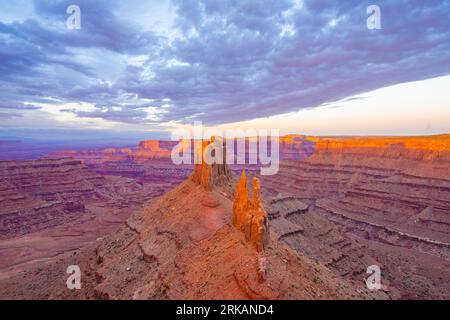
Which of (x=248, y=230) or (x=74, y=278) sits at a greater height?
(x=248, y=230)

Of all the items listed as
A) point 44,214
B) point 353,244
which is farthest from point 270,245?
point 44,214

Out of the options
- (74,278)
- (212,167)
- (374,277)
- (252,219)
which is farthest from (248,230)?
(374,277)

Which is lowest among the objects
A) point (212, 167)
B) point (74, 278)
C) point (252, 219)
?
point (74, 278)

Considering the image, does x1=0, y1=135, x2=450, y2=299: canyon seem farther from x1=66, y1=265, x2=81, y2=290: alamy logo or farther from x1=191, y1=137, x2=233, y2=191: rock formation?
x1=66, y1=265, x2=81, y2=290: alamy logo

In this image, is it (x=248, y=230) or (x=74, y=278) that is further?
(x=74, y=278)

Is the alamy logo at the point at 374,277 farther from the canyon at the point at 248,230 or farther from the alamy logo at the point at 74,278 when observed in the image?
the alamy logo at the point at 74,278

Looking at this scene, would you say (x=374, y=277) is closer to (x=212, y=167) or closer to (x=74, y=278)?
(x=212, y=167)
